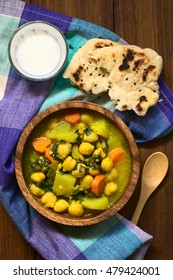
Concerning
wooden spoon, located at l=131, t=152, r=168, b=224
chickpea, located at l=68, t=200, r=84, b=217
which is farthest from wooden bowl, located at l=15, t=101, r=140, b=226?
wooden spoon, located at l=131, t=152, r=168, b=224

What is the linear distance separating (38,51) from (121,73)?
324 mm

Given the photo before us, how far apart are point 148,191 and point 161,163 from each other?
0.39 ft

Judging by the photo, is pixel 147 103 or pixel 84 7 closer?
pixel 147 103

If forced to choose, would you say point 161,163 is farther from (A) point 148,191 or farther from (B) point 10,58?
(B) point 10,58

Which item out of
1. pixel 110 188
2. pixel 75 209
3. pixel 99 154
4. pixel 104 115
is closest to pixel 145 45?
pixel 104 115

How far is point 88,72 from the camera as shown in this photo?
1.87 m

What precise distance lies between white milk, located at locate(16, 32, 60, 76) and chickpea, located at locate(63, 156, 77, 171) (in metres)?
0.33

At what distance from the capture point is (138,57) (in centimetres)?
185

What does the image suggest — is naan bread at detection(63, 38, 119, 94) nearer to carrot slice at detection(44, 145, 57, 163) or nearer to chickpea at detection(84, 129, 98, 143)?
chickpea at detection(84, 129, 98, 143)

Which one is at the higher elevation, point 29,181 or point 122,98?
point 122,98

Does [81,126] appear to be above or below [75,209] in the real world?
above

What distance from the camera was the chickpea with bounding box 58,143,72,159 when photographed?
1827 mm

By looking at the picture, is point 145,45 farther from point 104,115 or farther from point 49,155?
point 49,155
